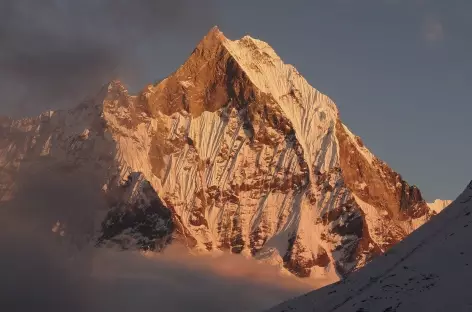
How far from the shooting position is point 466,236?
133375 millimetres

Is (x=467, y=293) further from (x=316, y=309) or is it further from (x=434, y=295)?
(x=316, y=309)

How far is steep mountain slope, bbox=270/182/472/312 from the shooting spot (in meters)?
118

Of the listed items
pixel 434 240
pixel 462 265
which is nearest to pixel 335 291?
pixel 434 240

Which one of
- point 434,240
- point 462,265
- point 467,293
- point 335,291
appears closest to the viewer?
point 467,293

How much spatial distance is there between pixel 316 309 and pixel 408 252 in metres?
16.5

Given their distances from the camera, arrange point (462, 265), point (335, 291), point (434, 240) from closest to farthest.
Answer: point (462, 265) → point (434, 240) → point (335, 291)

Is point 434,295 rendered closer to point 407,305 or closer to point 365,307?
point 407,305

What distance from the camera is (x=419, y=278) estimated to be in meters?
128

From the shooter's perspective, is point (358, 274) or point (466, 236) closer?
point (466, 236)

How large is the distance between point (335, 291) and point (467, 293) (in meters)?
42.6

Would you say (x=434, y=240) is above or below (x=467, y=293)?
above

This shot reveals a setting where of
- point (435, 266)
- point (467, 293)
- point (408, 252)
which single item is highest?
point (408, 252)

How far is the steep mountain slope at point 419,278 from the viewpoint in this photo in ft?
388

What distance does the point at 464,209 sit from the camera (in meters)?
148
